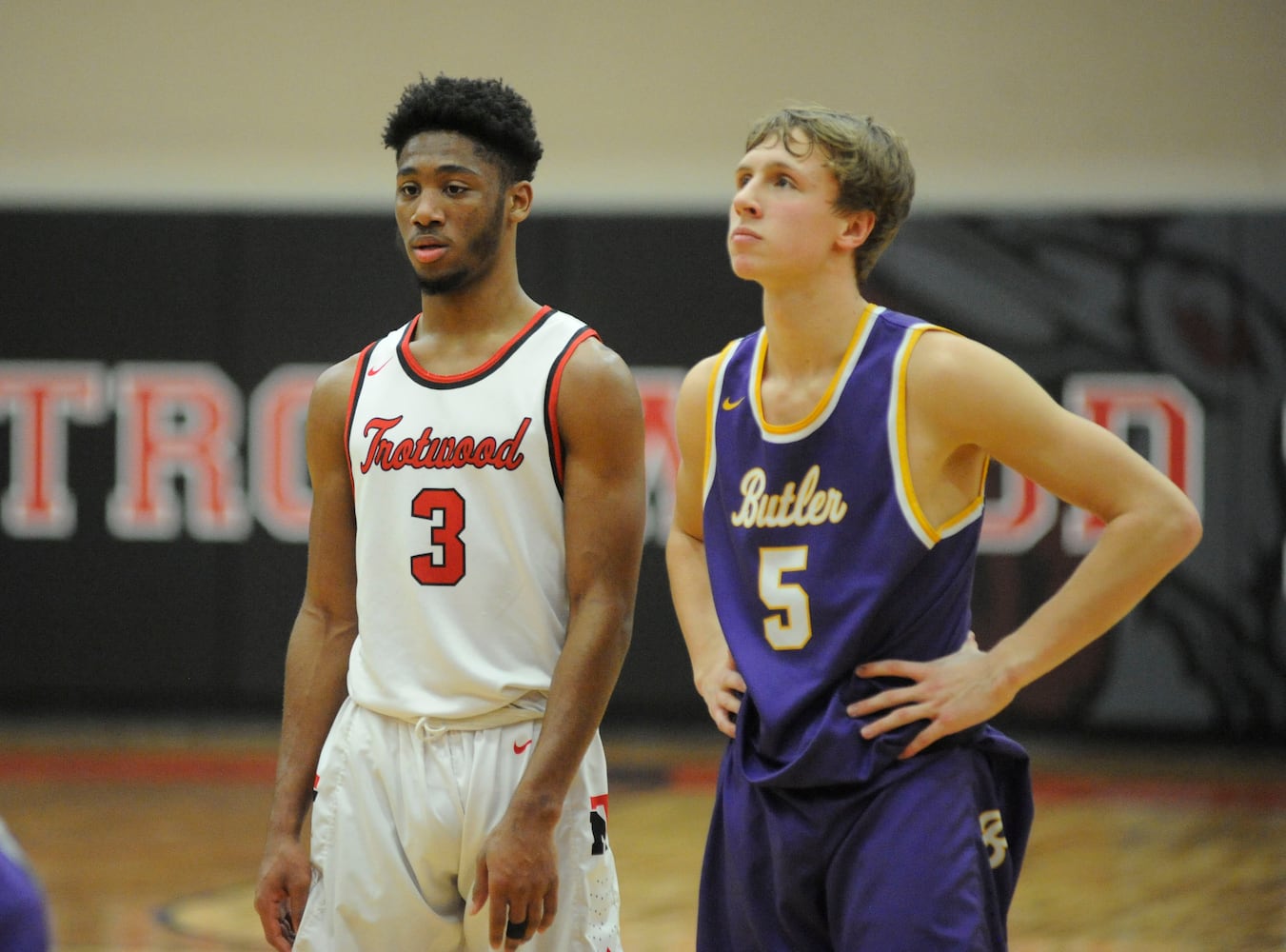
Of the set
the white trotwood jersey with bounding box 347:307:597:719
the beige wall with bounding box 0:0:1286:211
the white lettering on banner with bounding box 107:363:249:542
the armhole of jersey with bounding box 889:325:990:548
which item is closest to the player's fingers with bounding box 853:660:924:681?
the armhole of jersey with bounding box 889:325:990:548

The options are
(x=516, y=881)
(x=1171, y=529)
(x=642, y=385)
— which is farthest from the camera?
(x=642, y=385)

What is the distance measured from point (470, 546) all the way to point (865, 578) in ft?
1.88

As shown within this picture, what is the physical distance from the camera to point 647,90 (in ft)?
25.1

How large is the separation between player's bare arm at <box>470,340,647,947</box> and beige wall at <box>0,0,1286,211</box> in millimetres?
4990

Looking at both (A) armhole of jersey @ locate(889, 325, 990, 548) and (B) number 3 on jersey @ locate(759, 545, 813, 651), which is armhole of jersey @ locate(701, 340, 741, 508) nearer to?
(B) number 3 on jersey @ locate(759, 545, 813, 651)

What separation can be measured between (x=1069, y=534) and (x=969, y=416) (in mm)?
4999

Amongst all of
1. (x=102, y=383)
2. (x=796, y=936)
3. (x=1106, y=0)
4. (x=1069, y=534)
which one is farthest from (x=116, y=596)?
(x=796, y=936)

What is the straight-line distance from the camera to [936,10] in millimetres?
7496

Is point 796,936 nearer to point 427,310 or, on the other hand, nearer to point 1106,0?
point 427,310

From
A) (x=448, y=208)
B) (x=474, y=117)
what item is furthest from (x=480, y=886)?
(x=474, y=117)

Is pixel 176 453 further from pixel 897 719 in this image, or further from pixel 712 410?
pixel 897 719

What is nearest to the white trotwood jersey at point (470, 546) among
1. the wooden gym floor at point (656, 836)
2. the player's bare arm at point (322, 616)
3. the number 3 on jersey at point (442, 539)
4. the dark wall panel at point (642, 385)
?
the number 3 on jersey at point (442, 539)

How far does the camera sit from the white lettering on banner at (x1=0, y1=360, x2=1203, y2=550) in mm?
7180

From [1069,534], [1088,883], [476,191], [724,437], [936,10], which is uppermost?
[936,10]
